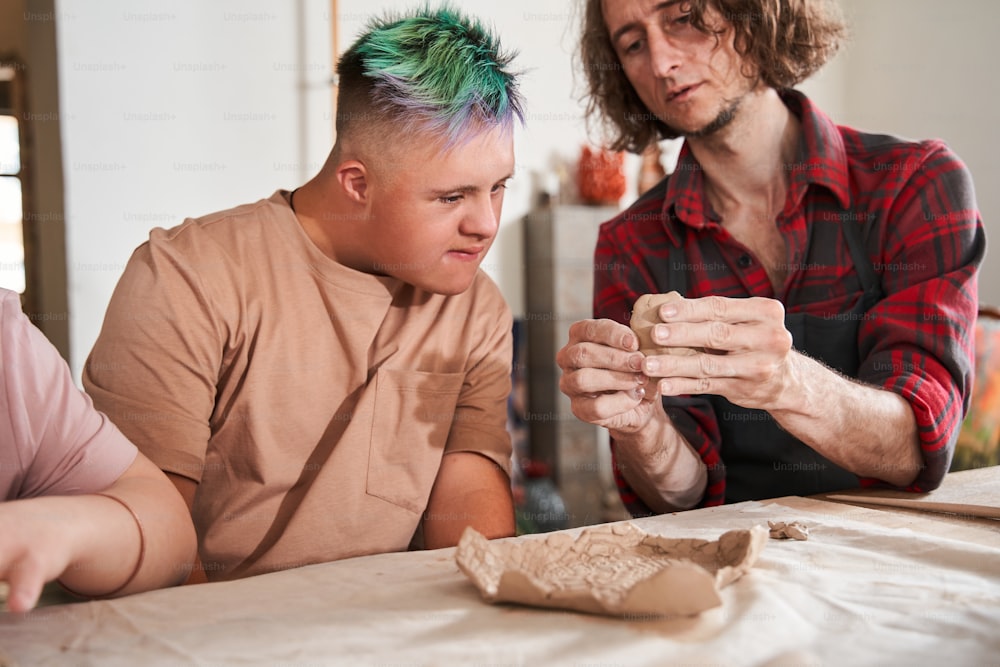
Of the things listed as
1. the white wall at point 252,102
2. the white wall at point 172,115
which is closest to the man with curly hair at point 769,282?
the white wall at point 252,102

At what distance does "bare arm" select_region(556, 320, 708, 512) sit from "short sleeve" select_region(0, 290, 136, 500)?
0.66 m

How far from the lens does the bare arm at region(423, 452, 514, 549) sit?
1.39m

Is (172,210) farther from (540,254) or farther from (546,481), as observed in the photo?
(546,481)

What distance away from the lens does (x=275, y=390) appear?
1312 millimetres

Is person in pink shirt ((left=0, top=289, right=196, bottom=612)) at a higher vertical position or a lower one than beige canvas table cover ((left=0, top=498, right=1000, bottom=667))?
higher

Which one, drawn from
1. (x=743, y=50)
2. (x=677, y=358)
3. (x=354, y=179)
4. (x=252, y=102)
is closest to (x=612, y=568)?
(x=677, y=358)

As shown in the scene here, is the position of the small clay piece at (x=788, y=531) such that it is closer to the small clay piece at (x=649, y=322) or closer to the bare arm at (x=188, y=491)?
the small clay piece at (x=649, y=322)

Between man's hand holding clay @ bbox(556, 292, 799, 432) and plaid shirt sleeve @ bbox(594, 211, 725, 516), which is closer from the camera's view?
man's hand holding clay @ bbox(556, 292, 799, 432)

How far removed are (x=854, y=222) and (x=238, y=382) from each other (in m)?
1.21

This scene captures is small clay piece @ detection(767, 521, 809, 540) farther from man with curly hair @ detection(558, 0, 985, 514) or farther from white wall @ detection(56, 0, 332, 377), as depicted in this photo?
white wall @ detection(56, 0, 332, 377)

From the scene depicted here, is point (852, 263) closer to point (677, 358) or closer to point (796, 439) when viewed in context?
point (796, 439)

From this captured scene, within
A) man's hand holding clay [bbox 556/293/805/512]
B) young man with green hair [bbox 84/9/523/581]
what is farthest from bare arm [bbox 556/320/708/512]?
young man with green hair [bbox 84/9/523/581]

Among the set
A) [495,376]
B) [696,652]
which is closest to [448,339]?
[495,376]

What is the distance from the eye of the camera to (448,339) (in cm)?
147
